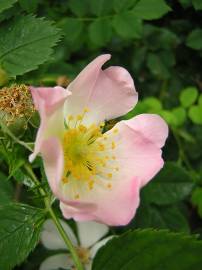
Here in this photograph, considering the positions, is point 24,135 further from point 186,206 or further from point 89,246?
point 186,206

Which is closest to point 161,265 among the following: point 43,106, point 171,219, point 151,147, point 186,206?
point 151,147

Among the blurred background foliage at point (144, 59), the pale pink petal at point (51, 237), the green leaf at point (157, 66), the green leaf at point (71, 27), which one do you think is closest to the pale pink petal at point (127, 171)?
the blurred background foliage at point (144, 59)

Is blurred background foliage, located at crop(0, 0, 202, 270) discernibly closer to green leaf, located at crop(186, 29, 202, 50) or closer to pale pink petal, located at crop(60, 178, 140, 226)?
green leaf, located at crop(186, 29, 202, 50)

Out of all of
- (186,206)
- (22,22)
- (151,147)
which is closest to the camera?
(151,147)

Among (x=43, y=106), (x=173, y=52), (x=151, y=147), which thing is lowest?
(x=173, y=52)

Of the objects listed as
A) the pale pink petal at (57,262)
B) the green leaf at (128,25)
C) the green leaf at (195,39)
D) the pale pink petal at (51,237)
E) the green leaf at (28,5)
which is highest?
the green leaf at (28,5)

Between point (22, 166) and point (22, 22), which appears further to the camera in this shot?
point (22, 22)

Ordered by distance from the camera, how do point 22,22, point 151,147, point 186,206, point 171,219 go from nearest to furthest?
point 151,147 → point 22,22 → point 171,219 → point 186,206

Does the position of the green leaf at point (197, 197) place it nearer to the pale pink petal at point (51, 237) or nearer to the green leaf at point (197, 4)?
the pale pink petal at point (51, 237)
